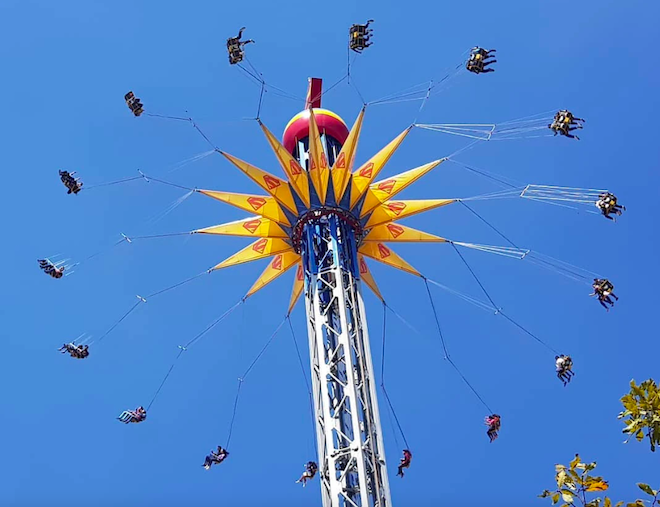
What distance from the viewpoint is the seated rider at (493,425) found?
60.1ft

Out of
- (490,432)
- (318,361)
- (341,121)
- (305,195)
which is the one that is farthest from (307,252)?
(490,432)

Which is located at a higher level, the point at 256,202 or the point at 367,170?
the point at 367,170

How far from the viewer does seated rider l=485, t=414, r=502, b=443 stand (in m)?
18.3

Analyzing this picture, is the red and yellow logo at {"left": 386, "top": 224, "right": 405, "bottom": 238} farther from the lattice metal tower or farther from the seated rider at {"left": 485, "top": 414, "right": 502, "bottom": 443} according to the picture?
the seated rider at {"left": 485, "top": 414, "right": 502, "bottom": 443}

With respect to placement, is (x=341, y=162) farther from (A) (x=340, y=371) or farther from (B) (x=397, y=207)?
(A) (x=340, y=371)

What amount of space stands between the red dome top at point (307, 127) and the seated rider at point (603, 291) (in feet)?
25.4

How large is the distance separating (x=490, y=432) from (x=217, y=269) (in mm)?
7929

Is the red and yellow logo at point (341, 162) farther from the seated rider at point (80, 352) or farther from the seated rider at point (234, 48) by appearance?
the seated rider at point (80, 352)

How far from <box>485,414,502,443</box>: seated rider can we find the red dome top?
844cm

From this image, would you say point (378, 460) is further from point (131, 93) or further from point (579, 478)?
point (131, 93)

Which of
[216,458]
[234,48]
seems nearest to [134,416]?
[216,458]

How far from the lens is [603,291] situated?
744 inches

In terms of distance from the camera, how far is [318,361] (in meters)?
17.5

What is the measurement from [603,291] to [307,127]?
345 inches
